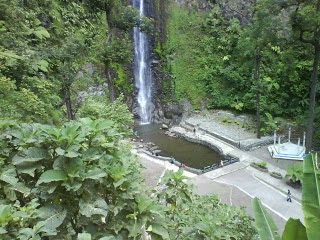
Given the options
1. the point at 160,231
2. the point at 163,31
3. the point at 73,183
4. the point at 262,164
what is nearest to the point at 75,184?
the point at 73,183

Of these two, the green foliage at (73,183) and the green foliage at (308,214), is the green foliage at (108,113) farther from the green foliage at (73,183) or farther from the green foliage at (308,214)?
the green foliage at (308,214)

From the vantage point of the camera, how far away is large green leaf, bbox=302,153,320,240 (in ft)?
10.4

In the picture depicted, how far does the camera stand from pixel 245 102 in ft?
74.2

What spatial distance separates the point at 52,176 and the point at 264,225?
2.66m

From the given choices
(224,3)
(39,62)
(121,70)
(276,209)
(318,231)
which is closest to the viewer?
(318,231)

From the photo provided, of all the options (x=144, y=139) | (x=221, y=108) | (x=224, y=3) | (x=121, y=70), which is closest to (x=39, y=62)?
(x=144, y=139)

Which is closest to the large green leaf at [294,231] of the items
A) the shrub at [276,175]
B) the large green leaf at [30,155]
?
the large green leaf at [30,155]

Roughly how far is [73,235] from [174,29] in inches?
997

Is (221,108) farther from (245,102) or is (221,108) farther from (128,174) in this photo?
(128,174)

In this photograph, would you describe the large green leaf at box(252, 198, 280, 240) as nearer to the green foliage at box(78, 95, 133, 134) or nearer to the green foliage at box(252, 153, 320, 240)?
the green foliage at box(252, 153, 320, 240)

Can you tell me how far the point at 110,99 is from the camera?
67.2 ft

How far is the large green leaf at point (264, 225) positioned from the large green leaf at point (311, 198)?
57 cm

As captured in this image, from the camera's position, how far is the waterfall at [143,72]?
991 inches

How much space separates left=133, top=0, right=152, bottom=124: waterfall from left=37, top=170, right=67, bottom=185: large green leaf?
21605 mm
